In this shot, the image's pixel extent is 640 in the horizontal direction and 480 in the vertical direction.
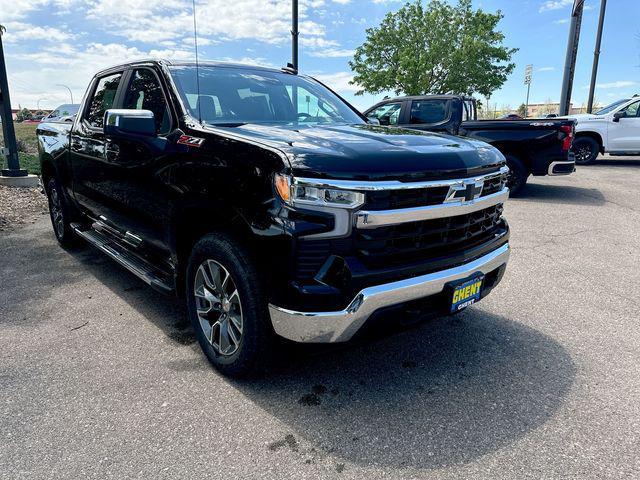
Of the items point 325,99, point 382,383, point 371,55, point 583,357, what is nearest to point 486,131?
point 325,99

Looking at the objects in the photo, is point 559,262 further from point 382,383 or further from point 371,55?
point 371,55

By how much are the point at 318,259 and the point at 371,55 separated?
28.3 m

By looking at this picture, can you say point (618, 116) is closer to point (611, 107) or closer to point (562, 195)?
point (611, 107)

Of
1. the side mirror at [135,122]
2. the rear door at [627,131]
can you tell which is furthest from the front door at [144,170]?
the rear door at [627,131]

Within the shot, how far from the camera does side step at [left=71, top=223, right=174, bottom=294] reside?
3.29 meters

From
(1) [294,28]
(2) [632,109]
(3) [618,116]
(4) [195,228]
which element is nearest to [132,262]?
(4) [195,228]

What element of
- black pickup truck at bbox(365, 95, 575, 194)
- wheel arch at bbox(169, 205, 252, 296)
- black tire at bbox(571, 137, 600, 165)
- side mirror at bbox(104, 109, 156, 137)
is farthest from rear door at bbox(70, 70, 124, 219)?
black tire at bbox(571, 137, 600, 165)

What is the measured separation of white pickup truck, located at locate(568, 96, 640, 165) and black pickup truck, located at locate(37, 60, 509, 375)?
474 inches

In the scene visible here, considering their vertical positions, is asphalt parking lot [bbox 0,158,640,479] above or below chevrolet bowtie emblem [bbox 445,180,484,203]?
below

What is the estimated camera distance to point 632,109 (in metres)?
13.1

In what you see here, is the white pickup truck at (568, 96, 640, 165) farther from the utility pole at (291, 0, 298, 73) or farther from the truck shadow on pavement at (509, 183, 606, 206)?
the utility pole at (291, 0, 298, 73)

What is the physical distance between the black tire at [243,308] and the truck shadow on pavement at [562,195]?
7.30m

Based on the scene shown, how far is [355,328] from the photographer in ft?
7.69

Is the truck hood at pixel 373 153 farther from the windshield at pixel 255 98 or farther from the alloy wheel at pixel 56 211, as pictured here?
the alloy wheel at pixel 56 211
